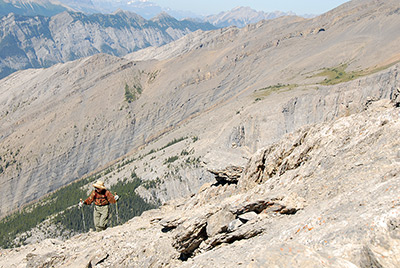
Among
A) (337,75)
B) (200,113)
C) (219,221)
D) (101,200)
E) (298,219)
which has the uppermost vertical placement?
(298,219)

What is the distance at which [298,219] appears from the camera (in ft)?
41.5

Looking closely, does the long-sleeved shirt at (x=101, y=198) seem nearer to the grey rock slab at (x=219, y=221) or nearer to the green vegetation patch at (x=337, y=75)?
the grey rock slab at (x=219, y=221)

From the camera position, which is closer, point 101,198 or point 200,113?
point 101,198

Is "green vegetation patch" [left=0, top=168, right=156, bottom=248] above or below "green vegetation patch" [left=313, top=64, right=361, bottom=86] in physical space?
below

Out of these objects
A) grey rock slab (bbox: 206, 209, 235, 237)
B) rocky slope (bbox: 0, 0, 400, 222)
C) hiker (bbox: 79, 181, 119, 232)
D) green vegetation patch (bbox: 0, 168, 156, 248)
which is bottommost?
green vegetation patch (bbox: 0, 168, 156, 248)

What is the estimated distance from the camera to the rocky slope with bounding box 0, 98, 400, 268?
28.7 feet

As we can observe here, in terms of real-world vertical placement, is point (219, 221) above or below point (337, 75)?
above

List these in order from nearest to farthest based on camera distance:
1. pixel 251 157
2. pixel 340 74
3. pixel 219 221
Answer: pixel 219 221
pixel 251 157
pixel 340 74

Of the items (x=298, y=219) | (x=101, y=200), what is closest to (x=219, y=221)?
(x=298, y=219)

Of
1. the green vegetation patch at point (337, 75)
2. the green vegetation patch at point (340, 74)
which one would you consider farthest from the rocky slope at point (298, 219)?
the green vegetation patch at point (337, 75)

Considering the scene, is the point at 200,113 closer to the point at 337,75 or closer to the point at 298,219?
the point at 337,75

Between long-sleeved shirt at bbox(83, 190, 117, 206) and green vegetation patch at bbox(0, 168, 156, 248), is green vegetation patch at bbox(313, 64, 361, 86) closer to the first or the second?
green vegetation patch at bbox(0, 168, 156, 248)

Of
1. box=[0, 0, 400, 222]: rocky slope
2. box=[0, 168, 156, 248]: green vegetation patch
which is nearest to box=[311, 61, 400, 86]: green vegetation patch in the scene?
box=[0, 0, 400, 222]: rocky slope

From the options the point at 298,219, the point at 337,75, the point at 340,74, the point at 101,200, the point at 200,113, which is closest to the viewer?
the point at 298,219
